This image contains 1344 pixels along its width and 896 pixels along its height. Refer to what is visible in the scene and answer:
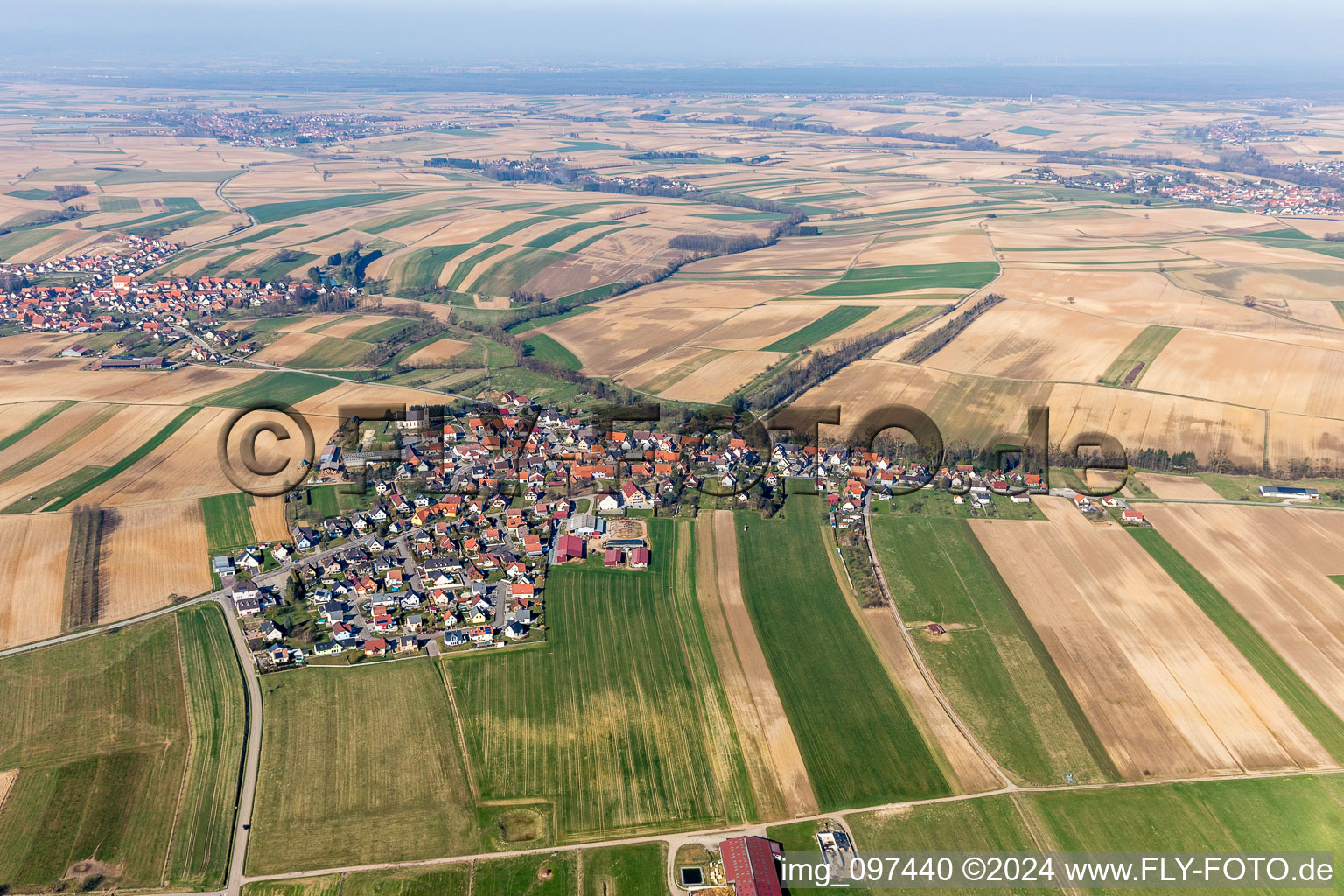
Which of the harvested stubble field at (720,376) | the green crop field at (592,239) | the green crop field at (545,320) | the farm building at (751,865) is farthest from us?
the green crop field at (592,239)

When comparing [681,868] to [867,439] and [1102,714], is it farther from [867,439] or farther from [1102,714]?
[867,439]

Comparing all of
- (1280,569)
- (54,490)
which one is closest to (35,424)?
(54,490)

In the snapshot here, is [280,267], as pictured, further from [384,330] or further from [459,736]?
→ [459,736]

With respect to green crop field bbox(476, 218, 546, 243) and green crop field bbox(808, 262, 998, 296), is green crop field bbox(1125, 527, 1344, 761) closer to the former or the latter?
green crop field bbox(808, 262, 998, 296)

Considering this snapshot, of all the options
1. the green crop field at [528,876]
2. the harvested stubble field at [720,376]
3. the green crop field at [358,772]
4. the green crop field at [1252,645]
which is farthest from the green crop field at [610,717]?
the harvested stubble field at [720,376]

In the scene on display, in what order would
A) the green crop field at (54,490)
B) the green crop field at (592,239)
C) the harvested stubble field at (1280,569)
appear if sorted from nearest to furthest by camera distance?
the harvested stubble field at (1280,569) → the green crop field at (54,490) → the green crop field at (592,239)

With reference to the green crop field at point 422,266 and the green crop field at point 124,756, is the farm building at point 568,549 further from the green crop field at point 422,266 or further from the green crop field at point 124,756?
the green crop field at point 422,266
